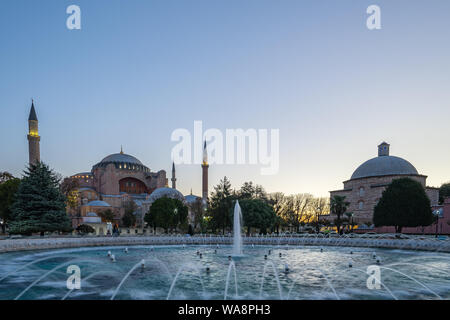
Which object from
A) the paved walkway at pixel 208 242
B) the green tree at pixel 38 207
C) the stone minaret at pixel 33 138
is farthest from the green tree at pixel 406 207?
the stone minaret at pixel 33 138

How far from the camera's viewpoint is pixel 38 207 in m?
22.3

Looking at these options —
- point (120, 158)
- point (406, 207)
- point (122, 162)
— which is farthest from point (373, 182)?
point (120, 158)

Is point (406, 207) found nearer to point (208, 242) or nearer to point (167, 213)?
point (208, 242)

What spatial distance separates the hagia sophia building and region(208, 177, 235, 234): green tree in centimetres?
1338

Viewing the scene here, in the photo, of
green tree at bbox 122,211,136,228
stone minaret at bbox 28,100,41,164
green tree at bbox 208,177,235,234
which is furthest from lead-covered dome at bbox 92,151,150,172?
green tree at bbox 208,177,235,234

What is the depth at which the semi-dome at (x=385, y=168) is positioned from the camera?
43.7 m

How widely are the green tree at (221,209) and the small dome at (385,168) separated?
23.6m

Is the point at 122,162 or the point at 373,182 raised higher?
the point at 122,162

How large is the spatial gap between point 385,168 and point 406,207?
15202 millimetres

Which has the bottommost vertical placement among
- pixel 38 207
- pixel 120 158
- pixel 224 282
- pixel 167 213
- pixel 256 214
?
pixel 167 213

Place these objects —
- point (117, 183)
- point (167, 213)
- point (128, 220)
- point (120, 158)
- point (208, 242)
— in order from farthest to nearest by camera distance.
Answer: point (120, 158), point (117, 183), point (128, 220), point (167, 213), point (208, 242)

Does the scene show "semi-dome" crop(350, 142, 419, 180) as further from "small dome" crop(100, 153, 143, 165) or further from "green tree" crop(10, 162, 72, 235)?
"small dome" crop(100, 153, 143, 165)

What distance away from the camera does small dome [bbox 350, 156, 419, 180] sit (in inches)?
1720
